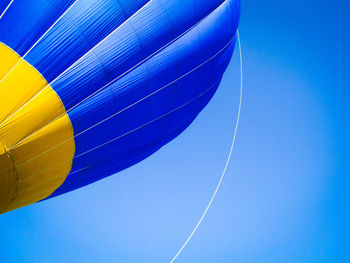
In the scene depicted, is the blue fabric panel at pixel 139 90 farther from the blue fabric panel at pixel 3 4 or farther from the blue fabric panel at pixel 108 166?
the blue fabric panel at pixel 3 4

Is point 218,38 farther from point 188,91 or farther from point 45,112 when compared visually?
point 45,112

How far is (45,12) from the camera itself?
3.72 meters

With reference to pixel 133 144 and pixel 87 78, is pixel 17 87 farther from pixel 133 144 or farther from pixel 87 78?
pixel 133 144

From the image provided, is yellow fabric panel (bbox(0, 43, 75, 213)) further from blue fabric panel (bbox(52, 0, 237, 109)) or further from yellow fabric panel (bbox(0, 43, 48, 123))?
blue fabric panel (bbox(52, 0, 237, 109))

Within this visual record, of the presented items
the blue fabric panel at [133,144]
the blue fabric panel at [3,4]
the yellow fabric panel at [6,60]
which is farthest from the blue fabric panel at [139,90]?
the blue fabric panel at [3,4]

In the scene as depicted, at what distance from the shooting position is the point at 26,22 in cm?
366

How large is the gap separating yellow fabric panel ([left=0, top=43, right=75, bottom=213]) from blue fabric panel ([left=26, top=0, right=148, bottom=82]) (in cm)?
13

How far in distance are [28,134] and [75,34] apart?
3.06 ft

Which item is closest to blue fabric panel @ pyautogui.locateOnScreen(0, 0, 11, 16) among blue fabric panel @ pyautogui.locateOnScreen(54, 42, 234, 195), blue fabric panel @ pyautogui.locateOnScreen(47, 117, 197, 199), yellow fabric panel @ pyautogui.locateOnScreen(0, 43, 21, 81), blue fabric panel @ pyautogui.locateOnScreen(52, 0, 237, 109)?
yellow fabric panel @ pyautogui.locateOnScreen(0, 43, 21, 81)

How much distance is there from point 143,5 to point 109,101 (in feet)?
3.10

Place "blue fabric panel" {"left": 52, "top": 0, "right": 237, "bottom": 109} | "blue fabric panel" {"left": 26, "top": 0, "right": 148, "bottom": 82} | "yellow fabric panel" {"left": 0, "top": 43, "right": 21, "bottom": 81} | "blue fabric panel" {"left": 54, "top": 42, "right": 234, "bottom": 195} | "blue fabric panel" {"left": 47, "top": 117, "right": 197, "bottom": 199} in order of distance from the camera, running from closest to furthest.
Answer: "yellow fabric panel" {"left": 0, "top": 43, "right": 21, "bottom": 81} < "blue fabric panel" {"left": 26, "top": 0, "right": 148, "bottom": 82} < "blue fabric panel" {"left": 52, "top": 0, "right": 237, "bottom": 109} < "blue fabric panel" {"left": 54, "top": 42, "right": 234, "bottom": 195} < "blue fabric panel" {"left": 47, "top": 117, "right": 197, "bottom": 199}

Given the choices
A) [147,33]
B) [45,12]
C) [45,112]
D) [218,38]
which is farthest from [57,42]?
[218,38]

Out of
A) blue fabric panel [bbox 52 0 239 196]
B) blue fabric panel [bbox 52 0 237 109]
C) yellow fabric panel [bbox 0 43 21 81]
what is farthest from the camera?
blue fabric panel [bbox 52 0 239 196]

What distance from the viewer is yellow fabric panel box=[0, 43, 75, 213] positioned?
359 cm
